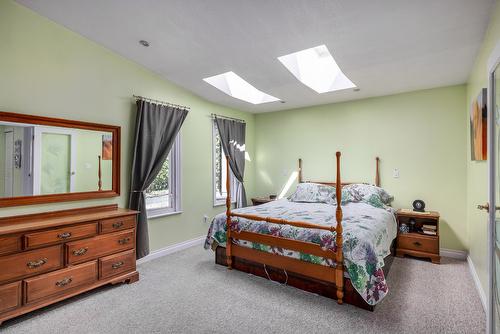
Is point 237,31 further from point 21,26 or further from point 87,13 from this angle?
point 21,26

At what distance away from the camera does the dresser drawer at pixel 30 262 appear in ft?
6.60

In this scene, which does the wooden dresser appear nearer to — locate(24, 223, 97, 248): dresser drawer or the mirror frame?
locate(24, 223, 97, 248): dresser drawer

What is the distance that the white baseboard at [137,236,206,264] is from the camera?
3.44 metres

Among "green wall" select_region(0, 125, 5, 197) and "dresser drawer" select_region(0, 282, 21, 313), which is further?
"green wall" select_region(0, 125, 5, 197)

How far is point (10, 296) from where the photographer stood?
6.62 feet

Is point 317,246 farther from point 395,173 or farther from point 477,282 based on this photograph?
point 395,173

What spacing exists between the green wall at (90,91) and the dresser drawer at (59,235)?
16.7 inches

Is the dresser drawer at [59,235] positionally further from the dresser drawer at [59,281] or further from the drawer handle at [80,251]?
the dresser drawer at [59,281]

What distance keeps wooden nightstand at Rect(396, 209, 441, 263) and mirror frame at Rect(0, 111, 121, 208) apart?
3752 millimetres

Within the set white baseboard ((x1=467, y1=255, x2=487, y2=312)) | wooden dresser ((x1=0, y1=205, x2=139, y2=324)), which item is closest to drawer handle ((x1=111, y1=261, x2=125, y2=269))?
wooden dresser ((x1=0, y1=205, x2=139, y2=324))

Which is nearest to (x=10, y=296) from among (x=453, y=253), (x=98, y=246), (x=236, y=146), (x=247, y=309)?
(x=98, y=246)

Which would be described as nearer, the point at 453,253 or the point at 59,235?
the point at 59,235

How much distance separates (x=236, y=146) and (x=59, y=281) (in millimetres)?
3265

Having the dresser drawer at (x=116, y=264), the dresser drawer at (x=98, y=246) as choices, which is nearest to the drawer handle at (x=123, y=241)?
the dresser drawer at (x=98, y=246)
